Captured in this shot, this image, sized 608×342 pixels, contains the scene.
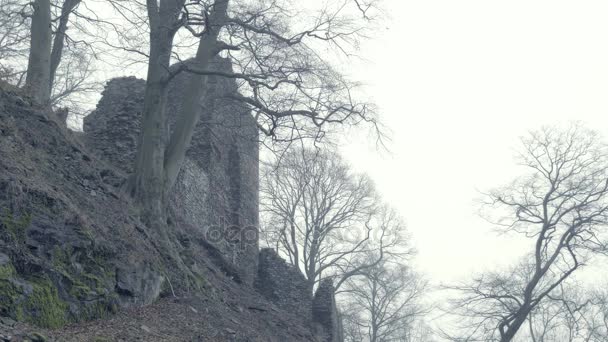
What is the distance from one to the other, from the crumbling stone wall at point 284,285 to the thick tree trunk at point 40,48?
747 cm

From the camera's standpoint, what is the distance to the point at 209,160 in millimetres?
18297

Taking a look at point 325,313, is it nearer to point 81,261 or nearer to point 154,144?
point 154,144

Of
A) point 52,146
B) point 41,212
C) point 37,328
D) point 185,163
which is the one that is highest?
point 185,163

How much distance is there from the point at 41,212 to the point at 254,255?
35.5 feet

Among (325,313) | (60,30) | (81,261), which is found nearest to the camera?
(81,261)

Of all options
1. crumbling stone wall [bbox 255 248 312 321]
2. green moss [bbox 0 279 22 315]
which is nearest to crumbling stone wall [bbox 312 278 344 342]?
crumbling stone wall [bbox 255 248 312 321]

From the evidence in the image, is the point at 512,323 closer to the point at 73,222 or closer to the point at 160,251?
the point at 160,251

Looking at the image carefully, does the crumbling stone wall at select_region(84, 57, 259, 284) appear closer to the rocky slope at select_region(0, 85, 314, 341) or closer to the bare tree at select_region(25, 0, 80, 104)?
the bare tree at select_region(25, 0, 80, 104)

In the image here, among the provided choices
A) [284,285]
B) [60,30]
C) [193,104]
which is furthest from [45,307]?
[284,285]

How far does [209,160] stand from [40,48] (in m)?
6.08

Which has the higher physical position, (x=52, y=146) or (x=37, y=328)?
(x=52, y=146)

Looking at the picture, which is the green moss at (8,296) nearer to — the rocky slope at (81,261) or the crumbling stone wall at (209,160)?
the rocky slope at (81,261)

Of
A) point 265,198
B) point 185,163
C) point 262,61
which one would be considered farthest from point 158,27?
point 265,198

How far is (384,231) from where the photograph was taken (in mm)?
30219
